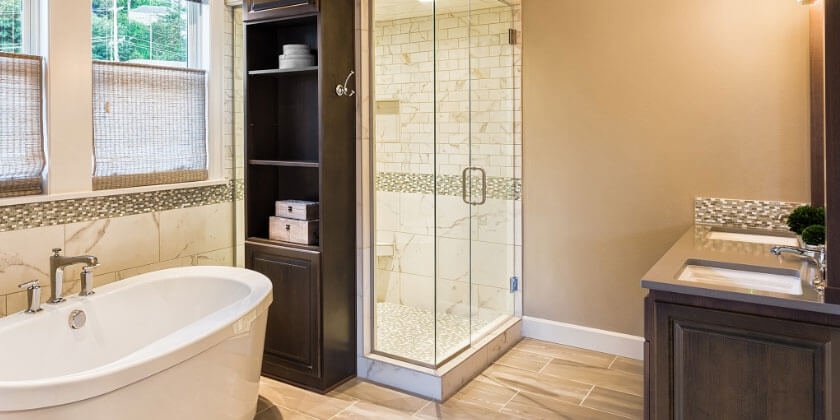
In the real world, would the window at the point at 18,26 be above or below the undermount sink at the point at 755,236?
above

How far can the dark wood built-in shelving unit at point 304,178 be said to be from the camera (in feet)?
10.3

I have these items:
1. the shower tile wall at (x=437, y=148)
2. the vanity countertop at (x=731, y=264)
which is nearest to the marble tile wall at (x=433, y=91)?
the shower tile wall at (x=437, y=148)

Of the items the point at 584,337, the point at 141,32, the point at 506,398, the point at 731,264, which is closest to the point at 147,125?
the point at 141,32

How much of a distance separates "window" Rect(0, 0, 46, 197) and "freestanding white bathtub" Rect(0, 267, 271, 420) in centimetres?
66

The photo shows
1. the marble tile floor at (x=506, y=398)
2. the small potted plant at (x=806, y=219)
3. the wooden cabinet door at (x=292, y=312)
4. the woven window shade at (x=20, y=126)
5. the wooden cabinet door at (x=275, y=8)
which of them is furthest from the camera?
the wooden cabinet door at (x=292, y=312)

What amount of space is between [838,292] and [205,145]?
11.3 feet

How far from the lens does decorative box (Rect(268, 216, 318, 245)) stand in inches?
129

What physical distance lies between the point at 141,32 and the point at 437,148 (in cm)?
188

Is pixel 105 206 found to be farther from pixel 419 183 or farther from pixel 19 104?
pixel 419 183

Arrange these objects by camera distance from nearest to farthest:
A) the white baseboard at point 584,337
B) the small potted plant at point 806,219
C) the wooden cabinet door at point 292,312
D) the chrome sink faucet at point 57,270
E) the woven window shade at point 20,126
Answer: the small potted plant at point 806,219, the chrome sink faucet at point 57,270, the woven window shade at point 20,126, the wooden cabinet door at point 292,312, the white baseboard at point 584,337

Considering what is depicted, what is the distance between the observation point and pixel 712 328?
204 centimetres

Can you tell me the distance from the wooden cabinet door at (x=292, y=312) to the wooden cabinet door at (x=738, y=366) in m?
1.77

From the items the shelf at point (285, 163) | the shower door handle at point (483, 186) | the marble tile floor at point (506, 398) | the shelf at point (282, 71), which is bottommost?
the marble tile floor at point (506, 398)

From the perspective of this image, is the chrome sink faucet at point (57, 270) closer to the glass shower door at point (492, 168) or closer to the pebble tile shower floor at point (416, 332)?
the pebble tile shower floor at point (416, 332)
